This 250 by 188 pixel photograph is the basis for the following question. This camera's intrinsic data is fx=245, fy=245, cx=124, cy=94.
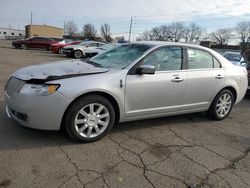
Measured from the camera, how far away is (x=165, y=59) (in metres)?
4.29

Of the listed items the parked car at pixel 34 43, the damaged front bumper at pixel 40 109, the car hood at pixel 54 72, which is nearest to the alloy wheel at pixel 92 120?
the damaged front bumper at pixel 40 109

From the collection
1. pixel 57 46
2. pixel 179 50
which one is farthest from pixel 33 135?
pixel 57 46

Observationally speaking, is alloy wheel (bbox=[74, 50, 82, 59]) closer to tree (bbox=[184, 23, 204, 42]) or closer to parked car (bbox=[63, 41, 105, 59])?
parked car (bbox=[63, 41, 105, 59])

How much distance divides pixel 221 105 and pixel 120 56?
2.40 meters

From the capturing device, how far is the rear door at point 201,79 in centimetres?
450

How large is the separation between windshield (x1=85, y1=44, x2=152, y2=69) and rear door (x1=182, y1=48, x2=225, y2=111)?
3.11ft

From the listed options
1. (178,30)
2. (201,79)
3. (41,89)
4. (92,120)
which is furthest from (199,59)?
(178,30)

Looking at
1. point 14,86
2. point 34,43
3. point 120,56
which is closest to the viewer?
point 14,86

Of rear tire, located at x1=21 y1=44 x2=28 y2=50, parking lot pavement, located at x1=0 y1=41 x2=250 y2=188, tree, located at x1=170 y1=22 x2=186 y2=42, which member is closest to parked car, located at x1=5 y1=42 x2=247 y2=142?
parking lot pavement, located at x1=0 y1=41 x2=250 y2=188

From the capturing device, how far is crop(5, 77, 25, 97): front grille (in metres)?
3.43

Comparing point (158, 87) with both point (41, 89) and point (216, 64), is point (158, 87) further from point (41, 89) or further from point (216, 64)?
point (41, 89)

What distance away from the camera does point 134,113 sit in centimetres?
398

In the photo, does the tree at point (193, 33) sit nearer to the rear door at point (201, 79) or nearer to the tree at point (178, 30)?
the tree at point (178, 30)

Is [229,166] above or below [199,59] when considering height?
below
